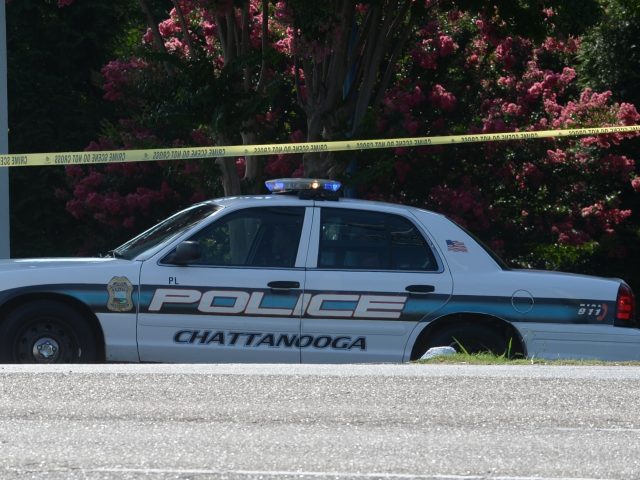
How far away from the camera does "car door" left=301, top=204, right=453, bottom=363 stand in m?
8.88

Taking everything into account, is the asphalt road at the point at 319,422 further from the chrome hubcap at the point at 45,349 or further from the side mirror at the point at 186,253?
the side mirror at the point at 186,253

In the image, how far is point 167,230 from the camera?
30.6 feet

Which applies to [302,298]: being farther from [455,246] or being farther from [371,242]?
[455,246]

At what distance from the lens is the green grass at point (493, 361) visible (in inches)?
334

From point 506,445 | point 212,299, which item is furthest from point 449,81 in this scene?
point 506,445

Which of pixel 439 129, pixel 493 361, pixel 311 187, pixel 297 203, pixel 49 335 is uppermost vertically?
pixel 439 129

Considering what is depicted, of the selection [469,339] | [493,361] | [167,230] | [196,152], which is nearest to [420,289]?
[469,339]

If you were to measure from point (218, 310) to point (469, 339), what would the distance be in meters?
1.93

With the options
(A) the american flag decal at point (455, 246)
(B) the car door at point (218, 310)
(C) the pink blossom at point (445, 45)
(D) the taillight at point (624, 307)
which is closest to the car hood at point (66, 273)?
(B) the car door at point (218, 310)

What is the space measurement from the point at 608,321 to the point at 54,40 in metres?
11.5

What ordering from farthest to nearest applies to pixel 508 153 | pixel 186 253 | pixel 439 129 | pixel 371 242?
pixel 439 129 < pixel 508 153 < pixel 371 242 < pixel 186 253

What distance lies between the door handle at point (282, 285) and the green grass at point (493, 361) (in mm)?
1076

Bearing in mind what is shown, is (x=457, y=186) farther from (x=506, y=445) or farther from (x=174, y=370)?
(x=506, y=445)

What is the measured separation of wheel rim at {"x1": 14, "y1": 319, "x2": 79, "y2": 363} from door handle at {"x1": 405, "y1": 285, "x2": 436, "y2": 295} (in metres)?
2.53
